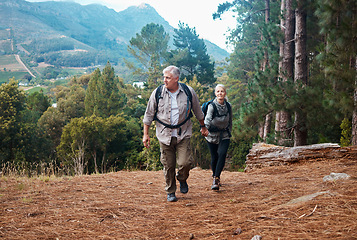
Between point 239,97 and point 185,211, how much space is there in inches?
1048

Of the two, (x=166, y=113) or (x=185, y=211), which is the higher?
(x=166, y=113)

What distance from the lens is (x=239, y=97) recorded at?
96.8ft

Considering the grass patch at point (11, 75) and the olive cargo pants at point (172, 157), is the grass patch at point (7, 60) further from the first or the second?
the olive cargo pants at point (172, 157)

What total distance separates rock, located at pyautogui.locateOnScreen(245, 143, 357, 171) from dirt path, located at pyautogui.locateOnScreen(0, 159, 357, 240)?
2.15ft

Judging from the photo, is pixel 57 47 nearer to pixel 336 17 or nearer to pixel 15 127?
pixel 15 127

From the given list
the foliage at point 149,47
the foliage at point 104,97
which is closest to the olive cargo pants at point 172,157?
the foliage at point 104,97

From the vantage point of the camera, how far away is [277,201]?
12.0ft

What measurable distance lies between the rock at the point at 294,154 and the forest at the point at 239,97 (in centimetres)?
77

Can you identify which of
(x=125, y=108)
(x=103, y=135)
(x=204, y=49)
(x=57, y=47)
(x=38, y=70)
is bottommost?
(x=103, y=135)

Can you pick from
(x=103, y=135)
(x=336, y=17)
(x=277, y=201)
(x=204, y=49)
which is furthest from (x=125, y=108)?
(x=277, y=201)

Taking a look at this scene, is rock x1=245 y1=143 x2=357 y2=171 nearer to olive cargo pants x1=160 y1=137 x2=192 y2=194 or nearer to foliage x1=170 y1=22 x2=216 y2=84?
olive cargo pants x1=160 y1=137 x2=192 y2=194

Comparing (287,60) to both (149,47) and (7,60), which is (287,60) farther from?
(7,60)

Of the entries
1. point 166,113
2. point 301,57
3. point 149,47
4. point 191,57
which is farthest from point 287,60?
point 149,47

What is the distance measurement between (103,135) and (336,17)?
1173 inches
